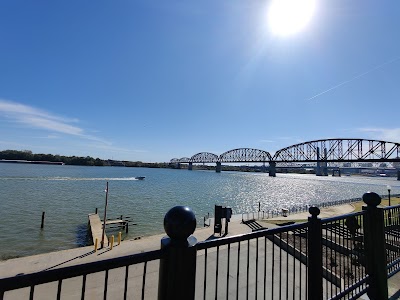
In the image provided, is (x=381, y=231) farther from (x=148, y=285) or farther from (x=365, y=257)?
(x=148, y=285)

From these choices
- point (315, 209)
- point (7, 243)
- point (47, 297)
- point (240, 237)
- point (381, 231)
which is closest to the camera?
point (240, 237)

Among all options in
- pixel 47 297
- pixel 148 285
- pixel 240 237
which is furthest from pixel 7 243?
pixel 240 237

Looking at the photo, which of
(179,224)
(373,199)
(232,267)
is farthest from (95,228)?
(179,224)

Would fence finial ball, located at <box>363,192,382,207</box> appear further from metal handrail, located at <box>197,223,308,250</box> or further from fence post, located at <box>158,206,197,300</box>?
fence post, located at <box>158,206,197,300</box>

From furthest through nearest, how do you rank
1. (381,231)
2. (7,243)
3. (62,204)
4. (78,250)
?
1. (62,204)
2. (7,243)
3. (78,250)
4. (381,231)

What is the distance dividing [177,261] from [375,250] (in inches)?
178

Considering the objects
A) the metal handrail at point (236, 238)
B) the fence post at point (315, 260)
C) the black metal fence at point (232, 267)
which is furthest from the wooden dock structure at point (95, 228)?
the metal handrail at point (236, 238)

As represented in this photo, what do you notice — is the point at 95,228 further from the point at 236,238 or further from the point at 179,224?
the point at 179,224

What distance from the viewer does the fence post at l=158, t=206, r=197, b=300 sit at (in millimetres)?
2169

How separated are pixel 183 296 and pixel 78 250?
1781cm

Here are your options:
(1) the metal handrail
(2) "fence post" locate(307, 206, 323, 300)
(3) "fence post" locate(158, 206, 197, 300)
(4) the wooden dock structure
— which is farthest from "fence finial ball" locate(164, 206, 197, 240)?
(4) the wooden dock structure

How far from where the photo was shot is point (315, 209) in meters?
3.68

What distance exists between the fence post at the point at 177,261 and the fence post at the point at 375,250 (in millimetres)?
4245

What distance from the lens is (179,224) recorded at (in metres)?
2.13
